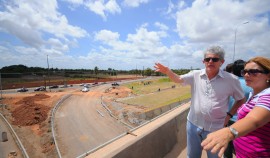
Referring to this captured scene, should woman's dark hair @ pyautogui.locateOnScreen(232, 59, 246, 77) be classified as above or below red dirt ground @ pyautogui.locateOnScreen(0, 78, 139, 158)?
above

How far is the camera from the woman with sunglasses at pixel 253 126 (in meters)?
1.24

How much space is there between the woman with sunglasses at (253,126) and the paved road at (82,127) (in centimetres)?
2001

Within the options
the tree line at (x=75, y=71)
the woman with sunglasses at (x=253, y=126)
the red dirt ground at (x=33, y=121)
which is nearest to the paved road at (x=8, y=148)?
the red dirt ground at (x=33, y=121)

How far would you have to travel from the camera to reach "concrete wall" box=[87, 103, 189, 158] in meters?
2.55

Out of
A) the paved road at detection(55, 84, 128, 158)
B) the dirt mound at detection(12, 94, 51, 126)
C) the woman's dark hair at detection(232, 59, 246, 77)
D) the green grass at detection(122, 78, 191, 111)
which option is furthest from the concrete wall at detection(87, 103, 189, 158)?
the dirt mound at detection(12, 94, 51, 126)

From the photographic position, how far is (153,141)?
320 centimetres

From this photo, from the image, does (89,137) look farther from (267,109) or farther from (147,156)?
(267,109)

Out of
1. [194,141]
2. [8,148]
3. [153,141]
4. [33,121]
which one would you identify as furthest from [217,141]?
[33,121]

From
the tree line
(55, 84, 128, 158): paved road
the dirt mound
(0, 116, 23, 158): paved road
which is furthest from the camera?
the tree line

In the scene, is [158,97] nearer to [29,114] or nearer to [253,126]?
[29,114]

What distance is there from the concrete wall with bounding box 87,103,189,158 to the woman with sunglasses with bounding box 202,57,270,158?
136 cm

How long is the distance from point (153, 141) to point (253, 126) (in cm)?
206

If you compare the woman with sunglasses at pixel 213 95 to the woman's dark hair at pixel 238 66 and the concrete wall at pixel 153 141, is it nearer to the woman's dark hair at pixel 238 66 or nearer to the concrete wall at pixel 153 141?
the concrete wall at pixel 153 141

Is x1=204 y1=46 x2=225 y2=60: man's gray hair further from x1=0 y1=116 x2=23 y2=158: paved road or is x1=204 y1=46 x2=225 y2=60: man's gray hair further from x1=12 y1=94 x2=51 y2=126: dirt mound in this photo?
x1=12 y1=94 x2=51 y2=126: dirt mound
